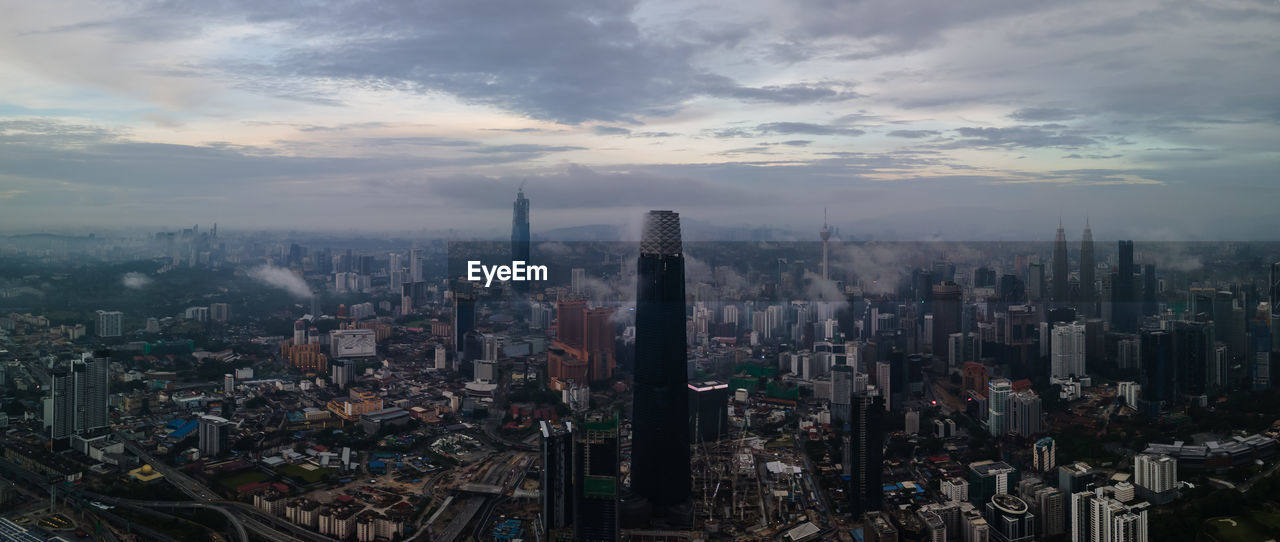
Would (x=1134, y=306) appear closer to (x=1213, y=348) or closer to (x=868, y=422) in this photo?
(x=1213, y=348)

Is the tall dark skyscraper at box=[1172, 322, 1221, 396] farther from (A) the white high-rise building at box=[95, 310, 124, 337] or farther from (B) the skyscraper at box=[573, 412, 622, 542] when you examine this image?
(A) the white high-rise building at box=[95, 310, 124, 337]

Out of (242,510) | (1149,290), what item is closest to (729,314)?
(1149,290)

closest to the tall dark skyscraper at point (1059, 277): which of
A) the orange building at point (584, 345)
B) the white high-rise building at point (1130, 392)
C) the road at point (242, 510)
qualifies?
the white high-rise building at point (1130, 392)

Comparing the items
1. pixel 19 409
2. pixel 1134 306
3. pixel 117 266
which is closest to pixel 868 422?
pixel 1134 306

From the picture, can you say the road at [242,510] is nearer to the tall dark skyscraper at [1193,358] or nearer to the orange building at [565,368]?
the orange building at [565,368]

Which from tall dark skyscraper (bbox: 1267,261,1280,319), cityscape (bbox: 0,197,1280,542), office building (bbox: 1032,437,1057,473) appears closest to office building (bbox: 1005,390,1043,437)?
cityscape (bbox: 0,197,1280,542)

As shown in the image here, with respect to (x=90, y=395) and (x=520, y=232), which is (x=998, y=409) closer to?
(x=520, y=232)
